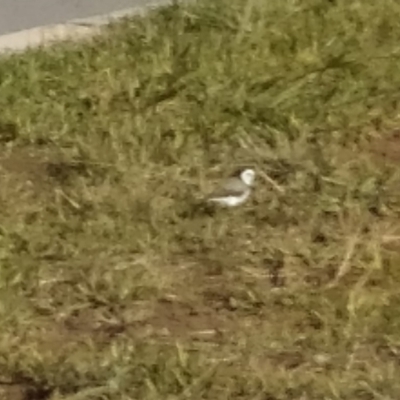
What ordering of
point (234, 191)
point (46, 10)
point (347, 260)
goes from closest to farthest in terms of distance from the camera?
point (347, 260)
point (234, 191)
point (46, 10)

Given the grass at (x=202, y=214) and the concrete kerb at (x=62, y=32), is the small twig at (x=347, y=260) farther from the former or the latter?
the concrete kerb at (x=62, y=32)

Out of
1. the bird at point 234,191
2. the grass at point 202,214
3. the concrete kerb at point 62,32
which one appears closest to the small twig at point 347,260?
the grass at point 202,214

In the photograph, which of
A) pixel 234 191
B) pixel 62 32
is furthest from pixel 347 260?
pixel 62 32

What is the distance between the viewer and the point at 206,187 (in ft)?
7.42

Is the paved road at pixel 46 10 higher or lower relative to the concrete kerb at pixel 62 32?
higher

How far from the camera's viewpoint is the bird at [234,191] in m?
2.23

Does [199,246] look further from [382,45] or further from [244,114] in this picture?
[382,45]

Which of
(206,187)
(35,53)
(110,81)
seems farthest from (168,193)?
(35,53)

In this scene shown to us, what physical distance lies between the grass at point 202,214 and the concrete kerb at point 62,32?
3 centimetres

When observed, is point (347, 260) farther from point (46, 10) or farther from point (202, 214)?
point (46, 10)

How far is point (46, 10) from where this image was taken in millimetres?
2549

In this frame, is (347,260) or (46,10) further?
(46,10)

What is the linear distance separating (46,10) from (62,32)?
0.08m

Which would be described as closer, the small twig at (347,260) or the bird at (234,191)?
the small twig at (347,260)
